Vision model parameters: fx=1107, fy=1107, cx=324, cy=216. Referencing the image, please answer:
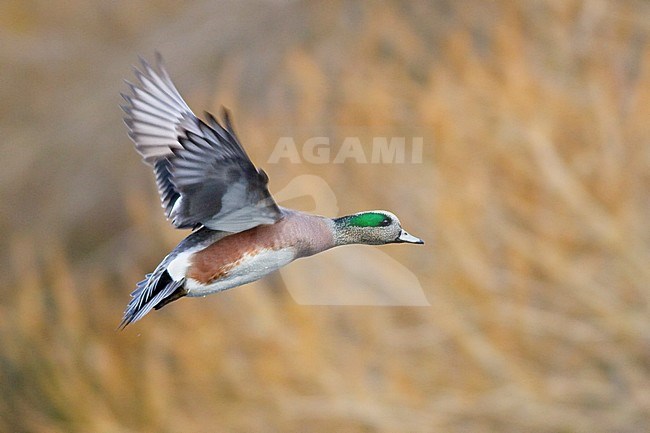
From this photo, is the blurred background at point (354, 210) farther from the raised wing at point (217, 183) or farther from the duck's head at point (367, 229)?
the raised wing at point (217, 183)

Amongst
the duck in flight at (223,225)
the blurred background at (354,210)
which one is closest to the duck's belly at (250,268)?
the duck in flight at (223,225)

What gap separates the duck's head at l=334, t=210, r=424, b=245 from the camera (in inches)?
49.8

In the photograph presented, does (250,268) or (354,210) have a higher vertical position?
(354,210)

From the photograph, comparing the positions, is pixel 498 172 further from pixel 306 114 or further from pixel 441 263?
pixel 306 114

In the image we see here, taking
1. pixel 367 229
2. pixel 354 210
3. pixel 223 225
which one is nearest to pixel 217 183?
pixel 223 225

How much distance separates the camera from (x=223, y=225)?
1.18m

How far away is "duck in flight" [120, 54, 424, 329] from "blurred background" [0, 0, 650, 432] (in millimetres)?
1991

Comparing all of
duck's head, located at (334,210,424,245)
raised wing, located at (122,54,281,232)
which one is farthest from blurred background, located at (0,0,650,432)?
raised wing, located at (122,54,281,232)

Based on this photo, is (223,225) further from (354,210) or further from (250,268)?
Answer: (354,210)

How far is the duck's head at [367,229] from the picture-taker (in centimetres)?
126

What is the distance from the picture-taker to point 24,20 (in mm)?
4637

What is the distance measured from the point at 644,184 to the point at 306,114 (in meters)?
1.21

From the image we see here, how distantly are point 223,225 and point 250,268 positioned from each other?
0.07 meters

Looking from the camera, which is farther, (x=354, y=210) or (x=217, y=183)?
(x=354, y=210)
